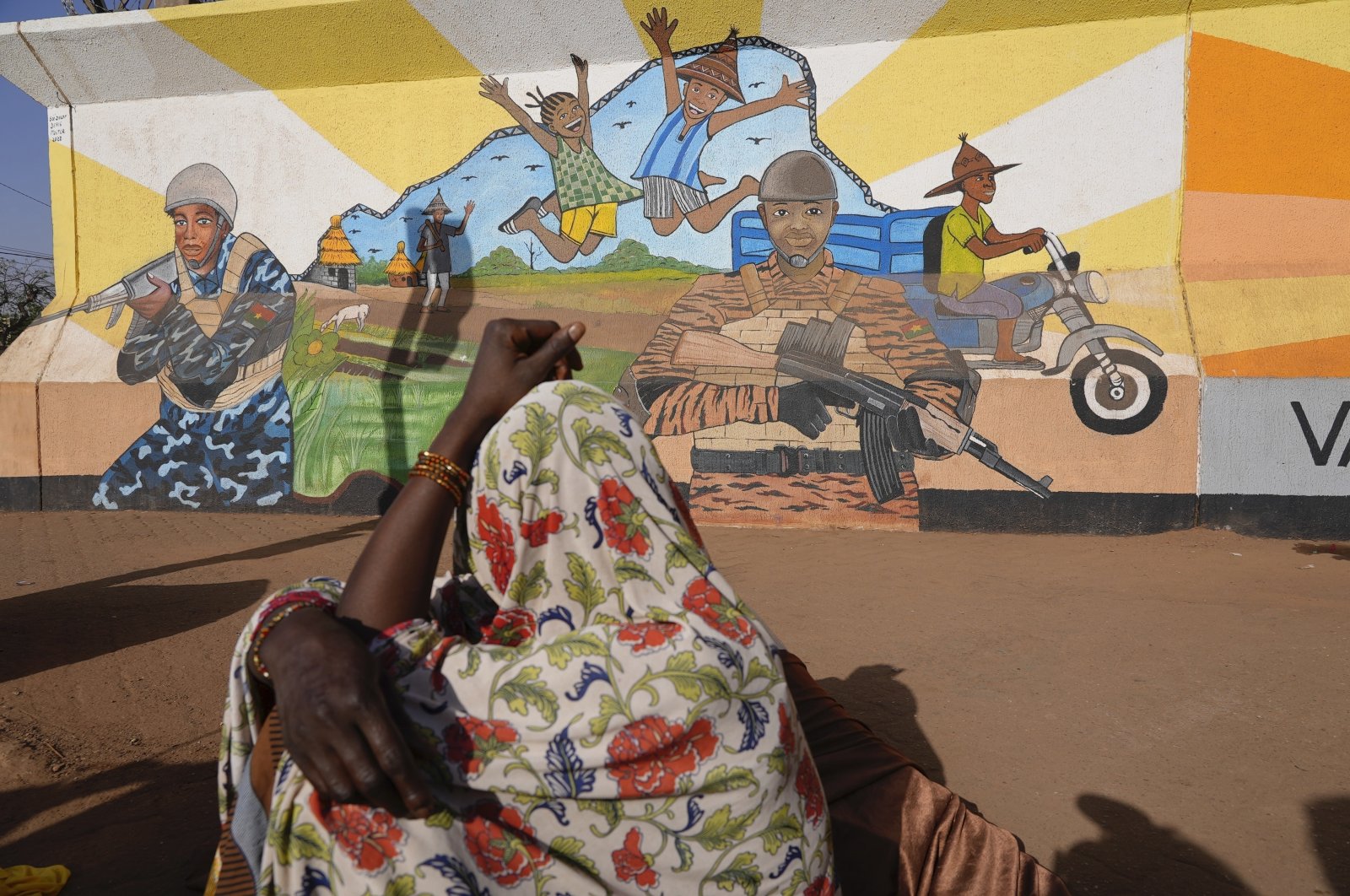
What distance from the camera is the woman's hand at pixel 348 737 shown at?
3.44 ft

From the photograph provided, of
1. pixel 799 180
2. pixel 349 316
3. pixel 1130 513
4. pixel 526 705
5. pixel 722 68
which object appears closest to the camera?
pixel 526 705

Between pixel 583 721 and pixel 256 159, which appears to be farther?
pixel 256 159

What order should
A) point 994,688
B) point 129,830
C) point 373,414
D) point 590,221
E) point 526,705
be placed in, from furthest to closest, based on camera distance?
point 590,221
point 373,414
point 994,688
point 129,830
point 526,705

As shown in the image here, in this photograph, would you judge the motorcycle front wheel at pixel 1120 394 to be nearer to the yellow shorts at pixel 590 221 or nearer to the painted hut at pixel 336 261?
the yellow shorts at pixel 590 221

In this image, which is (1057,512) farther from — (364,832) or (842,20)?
(364,832)

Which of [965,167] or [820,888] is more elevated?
[965,167]

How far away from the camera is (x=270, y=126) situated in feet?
25.2

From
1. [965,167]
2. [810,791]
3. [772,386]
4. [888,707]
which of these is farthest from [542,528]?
[965,167]

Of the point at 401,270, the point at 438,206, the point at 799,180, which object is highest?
the point at 799,180

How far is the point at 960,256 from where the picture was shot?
6469 millimetres

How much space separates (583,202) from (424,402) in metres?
2.17

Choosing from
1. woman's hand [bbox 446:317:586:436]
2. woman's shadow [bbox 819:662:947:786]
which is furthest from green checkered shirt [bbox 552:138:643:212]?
woman's hand [bbox 446:317:586:436]

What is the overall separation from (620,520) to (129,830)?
190 centimetres

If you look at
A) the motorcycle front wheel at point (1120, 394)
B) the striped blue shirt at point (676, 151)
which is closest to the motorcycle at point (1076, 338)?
the motorcycle front wheel at point (1120, 394)
